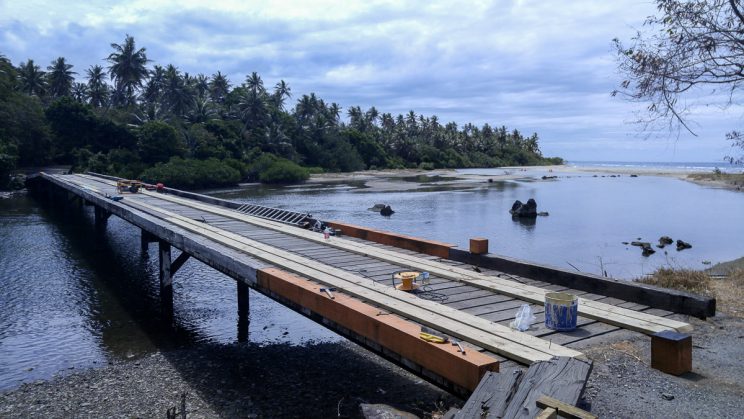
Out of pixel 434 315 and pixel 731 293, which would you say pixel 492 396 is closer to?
pixel 434 315

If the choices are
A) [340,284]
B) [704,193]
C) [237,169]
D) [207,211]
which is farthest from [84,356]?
[704,193]

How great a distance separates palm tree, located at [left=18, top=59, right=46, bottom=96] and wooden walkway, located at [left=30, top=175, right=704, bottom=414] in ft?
252

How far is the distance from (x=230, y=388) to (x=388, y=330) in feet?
15.6

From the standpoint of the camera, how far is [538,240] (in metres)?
27.0

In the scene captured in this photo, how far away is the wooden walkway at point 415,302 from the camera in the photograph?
199 inches

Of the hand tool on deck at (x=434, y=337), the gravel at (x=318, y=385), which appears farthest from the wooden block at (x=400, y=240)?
the hand tool on deck at (x=434, y=337)

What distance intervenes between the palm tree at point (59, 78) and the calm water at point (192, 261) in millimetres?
45237

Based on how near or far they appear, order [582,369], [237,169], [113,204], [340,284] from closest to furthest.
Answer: [582,369] → [340,284] → [113,204] → [237,169]

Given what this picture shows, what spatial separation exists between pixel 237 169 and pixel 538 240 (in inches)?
1810

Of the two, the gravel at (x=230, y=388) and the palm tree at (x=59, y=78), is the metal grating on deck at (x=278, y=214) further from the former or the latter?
the palm tree at (x=59, y=78)

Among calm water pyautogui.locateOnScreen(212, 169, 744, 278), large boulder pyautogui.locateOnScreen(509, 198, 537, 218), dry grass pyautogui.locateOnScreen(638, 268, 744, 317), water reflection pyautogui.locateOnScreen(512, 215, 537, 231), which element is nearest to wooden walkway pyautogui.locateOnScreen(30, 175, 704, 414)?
dry grass pyautogui.locateOnScreen(638, 268, 744, 317)

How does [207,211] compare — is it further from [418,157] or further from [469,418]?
[418,157]

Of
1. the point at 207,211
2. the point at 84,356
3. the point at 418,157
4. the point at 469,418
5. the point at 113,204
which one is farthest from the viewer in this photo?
the point at 418,157

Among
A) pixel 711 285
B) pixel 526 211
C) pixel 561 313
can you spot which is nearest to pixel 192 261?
pixel 711 285
